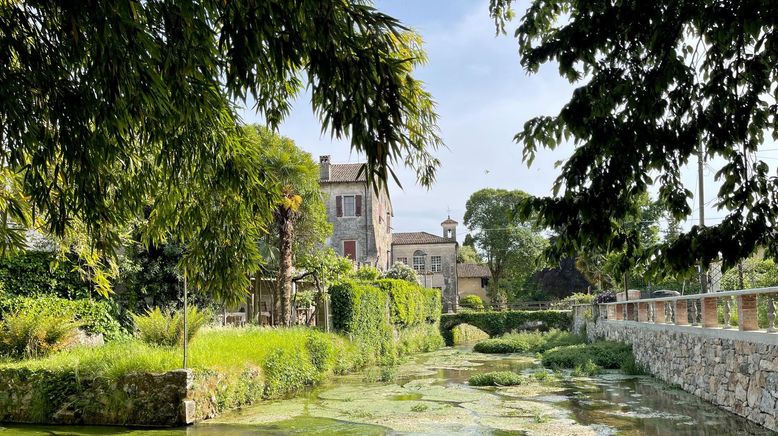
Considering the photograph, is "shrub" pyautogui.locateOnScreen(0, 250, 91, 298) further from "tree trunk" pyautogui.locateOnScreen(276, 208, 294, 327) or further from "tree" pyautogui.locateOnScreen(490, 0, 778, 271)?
"tree" pyautogui.locateOnScreen(490, 0, 778, 271)

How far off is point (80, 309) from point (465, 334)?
2750 centimetres

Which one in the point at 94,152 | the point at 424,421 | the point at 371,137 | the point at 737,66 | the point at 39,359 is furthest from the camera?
the point at 39,359

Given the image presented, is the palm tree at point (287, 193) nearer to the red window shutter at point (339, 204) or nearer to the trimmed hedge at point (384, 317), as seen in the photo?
the trimmed hedge at point (384, 317)

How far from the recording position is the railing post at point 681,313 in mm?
15399

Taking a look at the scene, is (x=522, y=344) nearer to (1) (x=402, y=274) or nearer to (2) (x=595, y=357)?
(1) (x=402, y=274)

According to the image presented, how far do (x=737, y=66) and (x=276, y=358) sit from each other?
40.1 ft

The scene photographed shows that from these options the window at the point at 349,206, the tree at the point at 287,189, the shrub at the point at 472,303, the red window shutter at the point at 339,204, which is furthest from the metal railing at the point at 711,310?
the shrub at the point at 472,303

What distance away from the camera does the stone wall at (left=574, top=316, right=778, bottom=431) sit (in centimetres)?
964

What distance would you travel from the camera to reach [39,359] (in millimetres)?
12078

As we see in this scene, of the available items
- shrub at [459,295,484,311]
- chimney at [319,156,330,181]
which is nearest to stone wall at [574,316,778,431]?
chimney at [319,156,330,181]

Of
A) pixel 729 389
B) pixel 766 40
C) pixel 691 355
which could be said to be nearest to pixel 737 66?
pixel 766 40

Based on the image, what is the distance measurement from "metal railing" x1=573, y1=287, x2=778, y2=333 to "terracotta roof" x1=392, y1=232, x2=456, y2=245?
23.0 m

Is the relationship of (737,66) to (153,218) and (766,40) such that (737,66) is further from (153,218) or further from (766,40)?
(153,218)

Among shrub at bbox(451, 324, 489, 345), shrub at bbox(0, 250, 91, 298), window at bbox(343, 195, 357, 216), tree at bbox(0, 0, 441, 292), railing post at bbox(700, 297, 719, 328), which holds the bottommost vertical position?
shrub at bbox(451, 324, 489, 345)
